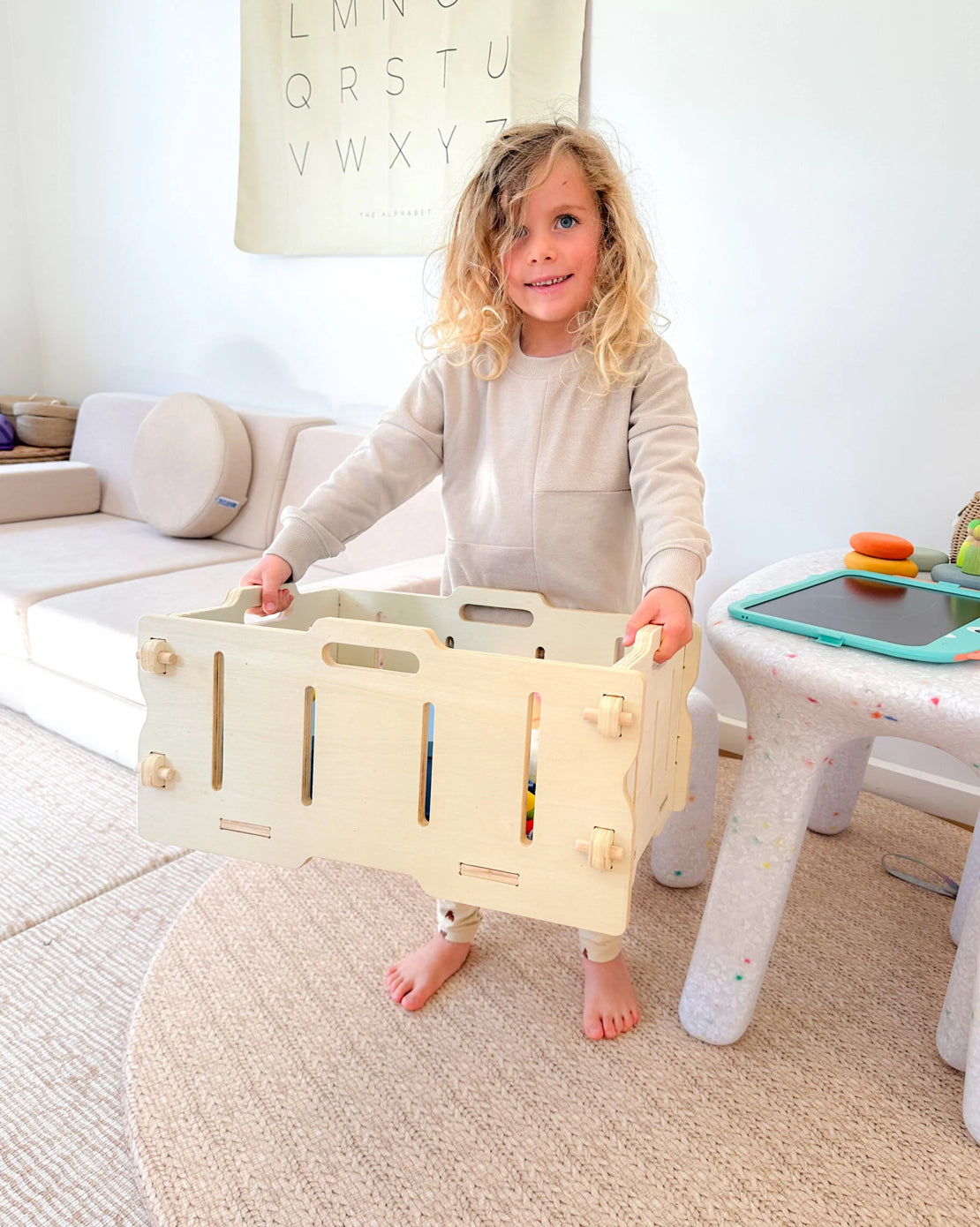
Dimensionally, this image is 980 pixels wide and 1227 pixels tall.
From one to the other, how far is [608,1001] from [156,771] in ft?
1.86

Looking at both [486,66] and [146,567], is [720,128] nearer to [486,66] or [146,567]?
[486,66]

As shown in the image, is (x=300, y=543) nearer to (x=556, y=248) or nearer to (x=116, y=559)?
(x=556, y=248)

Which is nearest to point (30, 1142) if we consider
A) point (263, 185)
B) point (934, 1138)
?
point (934, 1138)

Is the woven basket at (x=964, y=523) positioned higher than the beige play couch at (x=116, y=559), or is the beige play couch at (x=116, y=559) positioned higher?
the woven basket at (x=964, y=523)

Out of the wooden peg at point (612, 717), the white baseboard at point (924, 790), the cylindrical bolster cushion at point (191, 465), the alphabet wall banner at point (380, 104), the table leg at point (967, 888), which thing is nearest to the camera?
the wooden peg at point (612, 717)

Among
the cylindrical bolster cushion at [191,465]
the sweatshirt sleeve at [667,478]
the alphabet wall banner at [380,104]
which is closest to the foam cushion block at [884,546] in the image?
the sweatshirt sleeve at [667,478]

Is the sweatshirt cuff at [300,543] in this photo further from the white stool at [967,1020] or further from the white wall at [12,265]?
the white wall at [12,265]

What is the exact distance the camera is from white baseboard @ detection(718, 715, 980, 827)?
149 centimetres

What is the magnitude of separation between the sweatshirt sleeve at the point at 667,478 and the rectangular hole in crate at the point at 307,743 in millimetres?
330

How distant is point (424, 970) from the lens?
1048mm

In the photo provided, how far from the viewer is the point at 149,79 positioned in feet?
7.80

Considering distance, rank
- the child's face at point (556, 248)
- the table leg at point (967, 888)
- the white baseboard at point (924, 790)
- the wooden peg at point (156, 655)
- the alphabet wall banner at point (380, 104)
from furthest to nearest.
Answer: the alphabet wall banner at point (380, 104)
the white baseboard at point (924, 790)
the table leg at point (967, 888)
the child's face at point (556, 248)
the wooden peg at point (156, 655)

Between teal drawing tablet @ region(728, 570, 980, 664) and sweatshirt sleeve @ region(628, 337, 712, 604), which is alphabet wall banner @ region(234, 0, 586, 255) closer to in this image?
sweatshirt sleeve @ region(628, 337, 712, 604)

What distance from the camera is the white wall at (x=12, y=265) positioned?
9.02ft
